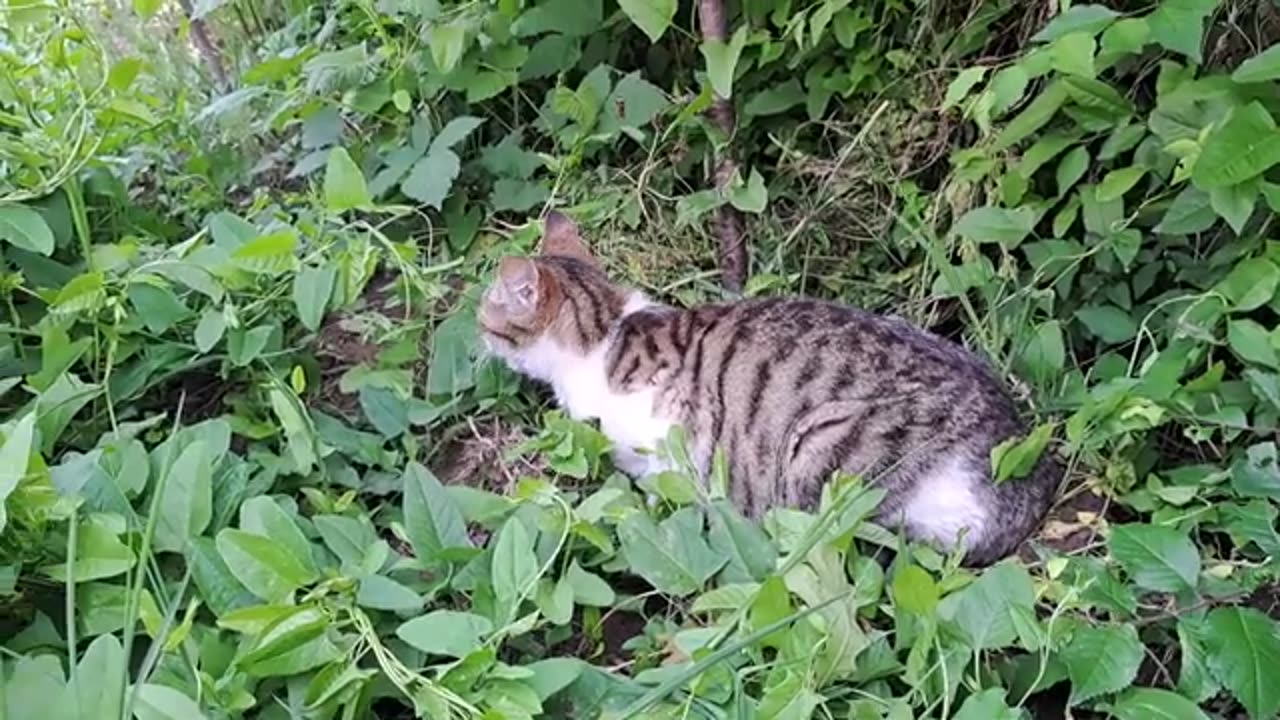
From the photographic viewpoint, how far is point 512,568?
1546 mm

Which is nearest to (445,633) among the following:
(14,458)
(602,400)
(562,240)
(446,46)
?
(14,458)

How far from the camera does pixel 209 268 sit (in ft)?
6.61

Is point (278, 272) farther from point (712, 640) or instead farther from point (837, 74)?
point (837, 74)

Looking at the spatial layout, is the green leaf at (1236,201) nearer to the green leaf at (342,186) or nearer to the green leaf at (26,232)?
the green leaf at (342,186)

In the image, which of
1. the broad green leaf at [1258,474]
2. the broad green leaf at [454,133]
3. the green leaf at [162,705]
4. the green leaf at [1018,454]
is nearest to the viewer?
the green leaf at [162,705]

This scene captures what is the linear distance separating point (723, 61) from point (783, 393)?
2.18 ft

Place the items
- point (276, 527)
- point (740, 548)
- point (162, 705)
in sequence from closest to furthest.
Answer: point (162, 705), point (276, 527), point (740, 548)

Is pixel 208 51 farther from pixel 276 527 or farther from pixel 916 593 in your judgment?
pixel 916 593

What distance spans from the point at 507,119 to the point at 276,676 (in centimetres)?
→ 169

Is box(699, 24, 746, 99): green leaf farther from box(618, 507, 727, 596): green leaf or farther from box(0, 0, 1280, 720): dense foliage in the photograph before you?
box(618, 507, 727, 596): green leaf

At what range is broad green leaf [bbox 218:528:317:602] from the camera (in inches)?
57.4

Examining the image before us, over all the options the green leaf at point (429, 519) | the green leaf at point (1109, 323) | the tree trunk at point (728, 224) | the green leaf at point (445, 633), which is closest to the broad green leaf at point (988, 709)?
the green leaf at point (445, 633)

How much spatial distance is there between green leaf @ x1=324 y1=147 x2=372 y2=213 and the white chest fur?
0.42 meters

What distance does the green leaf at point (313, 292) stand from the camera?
1.95m
